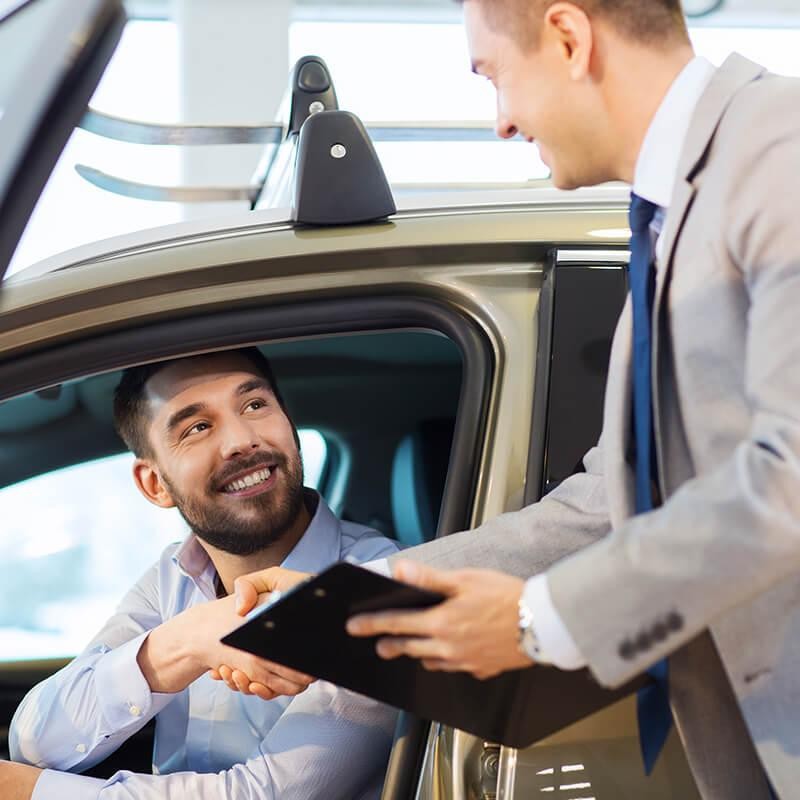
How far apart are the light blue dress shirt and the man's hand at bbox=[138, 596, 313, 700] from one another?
0.04 meters

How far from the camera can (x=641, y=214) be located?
1.34 meters

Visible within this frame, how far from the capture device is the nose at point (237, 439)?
2217mm

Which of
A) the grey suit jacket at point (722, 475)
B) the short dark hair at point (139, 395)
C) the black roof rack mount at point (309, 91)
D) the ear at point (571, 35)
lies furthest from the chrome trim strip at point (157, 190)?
the grey suit jacket at point (722, 475)

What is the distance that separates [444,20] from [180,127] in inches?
295

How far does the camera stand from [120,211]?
385 inches

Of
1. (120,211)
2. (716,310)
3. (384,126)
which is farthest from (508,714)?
(120,211)

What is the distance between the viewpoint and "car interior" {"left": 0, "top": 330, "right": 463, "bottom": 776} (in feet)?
8.94

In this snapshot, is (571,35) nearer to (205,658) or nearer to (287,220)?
(287,220)

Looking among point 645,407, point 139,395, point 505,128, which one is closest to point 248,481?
point 139,395

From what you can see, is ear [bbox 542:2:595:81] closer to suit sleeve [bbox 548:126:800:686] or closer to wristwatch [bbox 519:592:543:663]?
suit sleeve [bbox 548:126:800:686]

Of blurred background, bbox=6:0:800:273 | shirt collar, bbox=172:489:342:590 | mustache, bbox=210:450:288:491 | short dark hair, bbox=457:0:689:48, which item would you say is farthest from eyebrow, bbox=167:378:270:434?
blurred background, bbox=6:0:800:273

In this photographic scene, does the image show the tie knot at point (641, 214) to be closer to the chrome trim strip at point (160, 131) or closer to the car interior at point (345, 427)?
the chrome trim strip at point (160, 131)

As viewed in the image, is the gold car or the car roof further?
the car roof

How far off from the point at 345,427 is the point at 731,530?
6.80ft
